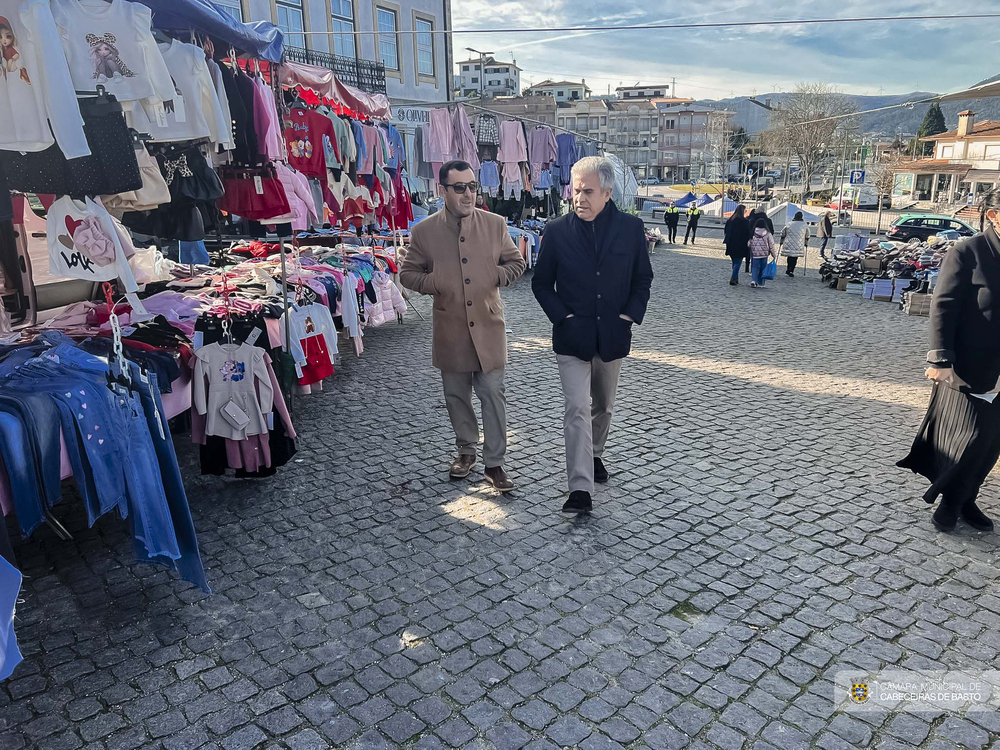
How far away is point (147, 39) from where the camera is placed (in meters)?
3.53

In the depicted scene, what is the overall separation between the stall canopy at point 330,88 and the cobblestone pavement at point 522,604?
2.98 m

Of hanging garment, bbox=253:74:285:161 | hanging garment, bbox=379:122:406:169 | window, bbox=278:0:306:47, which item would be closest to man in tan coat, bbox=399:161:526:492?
hanging garment, bbox=253:74:285:161

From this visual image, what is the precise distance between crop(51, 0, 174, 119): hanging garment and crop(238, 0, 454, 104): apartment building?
1320 cm

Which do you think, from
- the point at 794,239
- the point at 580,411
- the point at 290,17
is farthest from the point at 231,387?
→ the point at 290,17

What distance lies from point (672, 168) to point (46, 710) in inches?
4332

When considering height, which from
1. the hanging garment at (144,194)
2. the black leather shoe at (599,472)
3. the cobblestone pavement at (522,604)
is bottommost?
the cobblestone pavement at (522,604)

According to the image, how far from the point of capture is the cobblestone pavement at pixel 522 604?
2498 mm

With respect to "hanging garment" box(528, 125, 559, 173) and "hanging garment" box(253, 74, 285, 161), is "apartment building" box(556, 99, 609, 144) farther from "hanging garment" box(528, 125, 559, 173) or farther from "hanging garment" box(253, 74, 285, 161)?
"hanging garment" box(253, 74, 285, 161)

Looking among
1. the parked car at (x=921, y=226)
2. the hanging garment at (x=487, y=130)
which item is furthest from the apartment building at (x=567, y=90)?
the hanging garment at (x=487, y=130)

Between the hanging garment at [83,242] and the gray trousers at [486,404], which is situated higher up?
the hanging garment at [83,242]

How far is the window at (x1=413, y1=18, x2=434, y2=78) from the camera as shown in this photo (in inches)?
821

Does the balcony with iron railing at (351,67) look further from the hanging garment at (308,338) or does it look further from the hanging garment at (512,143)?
the hanging garment at (308,338)

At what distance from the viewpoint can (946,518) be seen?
12.5ft

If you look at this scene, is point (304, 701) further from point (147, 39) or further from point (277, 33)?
point (277, 33)
